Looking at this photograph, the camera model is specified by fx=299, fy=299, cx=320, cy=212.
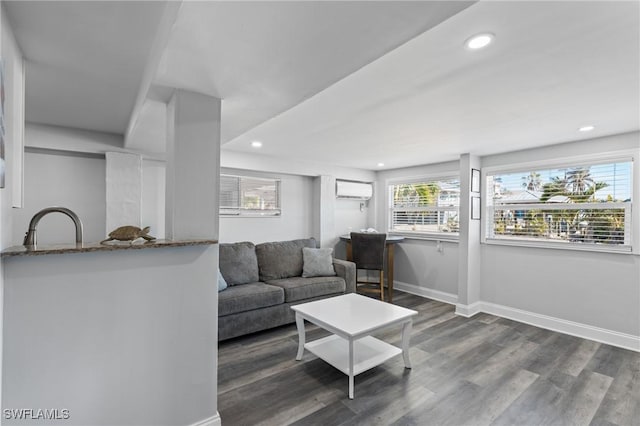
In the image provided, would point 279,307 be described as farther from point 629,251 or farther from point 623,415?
point 629,251

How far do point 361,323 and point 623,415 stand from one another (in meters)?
1.81

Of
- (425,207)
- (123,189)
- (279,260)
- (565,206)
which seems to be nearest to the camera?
(123,189)

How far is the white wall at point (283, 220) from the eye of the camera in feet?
13.8

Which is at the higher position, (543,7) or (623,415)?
(543,7)

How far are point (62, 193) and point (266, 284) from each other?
2336mm

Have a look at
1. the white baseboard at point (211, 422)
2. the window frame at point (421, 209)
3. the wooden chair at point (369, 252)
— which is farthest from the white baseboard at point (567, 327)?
the white baseboard at point (211, 422)

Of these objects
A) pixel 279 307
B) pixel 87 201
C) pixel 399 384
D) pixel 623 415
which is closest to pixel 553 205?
pixel 623 415

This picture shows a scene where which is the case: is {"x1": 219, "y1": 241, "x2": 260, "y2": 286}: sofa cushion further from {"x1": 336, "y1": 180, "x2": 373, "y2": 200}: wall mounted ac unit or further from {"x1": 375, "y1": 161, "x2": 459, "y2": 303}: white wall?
{"x1": 375, "y1": 161, "x2": 459, "y2": 303}: white wall

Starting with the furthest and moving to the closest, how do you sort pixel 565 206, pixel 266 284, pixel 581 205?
1. pixel 266 284
2. pixel 565 206
3. pixel 581 205

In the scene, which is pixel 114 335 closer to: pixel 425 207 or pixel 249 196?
pixel 249 196

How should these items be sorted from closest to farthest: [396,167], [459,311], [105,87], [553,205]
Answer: [105,87]
[553,205]
[459,311]
[396,167]

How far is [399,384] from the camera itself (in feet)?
7.62

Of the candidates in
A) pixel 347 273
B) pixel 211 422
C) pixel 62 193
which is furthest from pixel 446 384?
pixel 62 193

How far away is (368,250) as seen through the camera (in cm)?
450
